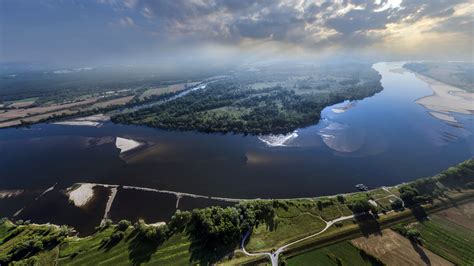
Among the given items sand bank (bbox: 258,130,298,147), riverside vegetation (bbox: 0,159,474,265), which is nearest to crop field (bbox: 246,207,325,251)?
riverside vegetation (bbox: 0,159,474,265)

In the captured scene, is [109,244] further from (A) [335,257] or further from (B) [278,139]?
(B) [278,139]

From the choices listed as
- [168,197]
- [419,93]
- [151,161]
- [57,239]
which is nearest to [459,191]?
[168,197]

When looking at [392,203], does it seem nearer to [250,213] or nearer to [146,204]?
[250,213]

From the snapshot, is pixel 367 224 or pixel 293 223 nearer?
pixel 367 224

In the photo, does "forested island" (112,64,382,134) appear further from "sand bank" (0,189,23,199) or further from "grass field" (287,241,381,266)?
"grass field" (287,241,381,266)

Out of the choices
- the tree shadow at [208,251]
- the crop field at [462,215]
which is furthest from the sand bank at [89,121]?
the crop field at [462,215]

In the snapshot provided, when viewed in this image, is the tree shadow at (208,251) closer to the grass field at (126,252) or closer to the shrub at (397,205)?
the grass field at (126,252)

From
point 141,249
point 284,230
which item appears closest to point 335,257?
point 284,230

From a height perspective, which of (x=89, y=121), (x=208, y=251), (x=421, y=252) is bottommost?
(x=421, y=252)
